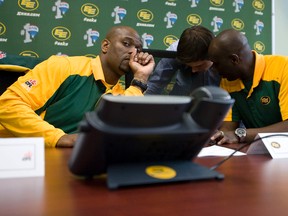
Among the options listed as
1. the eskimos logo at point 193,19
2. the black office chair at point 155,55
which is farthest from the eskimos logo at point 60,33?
the eskimos logo at point 193,19

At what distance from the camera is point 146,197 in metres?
0.43

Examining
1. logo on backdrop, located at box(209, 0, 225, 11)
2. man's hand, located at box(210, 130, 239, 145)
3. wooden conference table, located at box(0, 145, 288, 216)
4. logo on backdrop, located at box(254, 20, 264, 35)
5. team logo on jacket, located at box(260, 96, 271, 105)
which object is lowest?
man's hand, located at box(210, 130, 239, 145)

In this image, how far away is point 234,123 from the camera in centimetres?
166

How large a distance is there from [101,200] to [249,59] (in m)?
1.40

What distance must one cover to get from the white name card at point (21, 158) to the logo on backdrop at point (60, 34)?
194 centimetres

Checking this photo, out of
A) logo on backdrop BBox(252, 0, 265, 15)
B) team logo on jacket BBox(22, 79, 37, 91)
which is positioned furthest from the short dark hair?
logo on backdrop BBox(252, 0, 265, 15)

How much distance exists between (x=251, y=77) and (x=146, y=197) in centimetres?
133

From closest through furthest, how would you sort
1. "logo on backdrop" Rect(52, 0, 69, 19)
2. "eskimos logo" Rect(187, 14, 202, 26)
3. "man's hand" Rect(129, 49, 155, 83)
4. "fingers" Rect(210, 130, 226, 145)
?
"fingers" Rect(210, 130, 226, 145) < "man's hand" Rect(129, 49, 155, 83) < "logo on backdrop" Rect(52, 0, 69, 19) < "eskimos logo" Rect(187, 14, 202, 26)

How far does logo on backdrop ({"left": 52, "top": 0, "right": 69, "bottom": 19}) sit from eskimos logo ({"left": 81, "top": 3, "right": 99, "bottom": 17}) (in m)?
0.13

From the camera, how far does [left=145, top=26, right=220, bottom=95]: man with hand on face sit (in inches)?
65.2

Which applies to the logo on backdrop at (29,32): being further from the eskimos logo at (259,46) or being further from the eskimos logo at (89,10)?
the eskimos logo at (259,46)

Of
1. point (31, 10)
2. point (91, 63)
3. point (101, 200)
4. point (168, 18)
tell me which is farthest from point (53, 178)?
point (168, 18)

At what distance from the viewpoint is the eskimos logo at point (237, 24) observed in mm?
2937

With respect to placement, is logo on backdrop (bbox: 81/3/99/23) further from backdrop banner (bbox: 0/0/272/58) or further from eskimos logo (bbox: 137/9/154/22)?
eskimos logo (bbox: 137/9/154/22)
